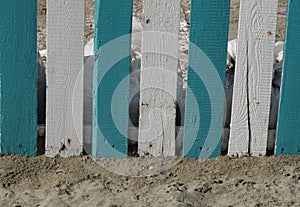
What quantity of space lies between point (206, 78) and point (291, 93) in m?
0.49

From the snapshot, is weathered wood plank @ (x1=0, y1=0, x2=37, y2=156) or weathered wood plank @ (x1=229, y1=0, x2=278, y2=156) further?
weathered wood plank @ (x1=229, y1=0, x2=278, y2=156)

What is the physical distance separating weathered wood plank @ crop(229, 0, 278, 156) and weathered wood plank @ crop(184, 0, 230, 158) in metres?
0.09

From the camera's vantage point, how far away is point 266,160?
11.5 ft

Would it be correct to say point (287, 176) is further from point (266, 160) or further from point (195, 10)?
point (195, 10)

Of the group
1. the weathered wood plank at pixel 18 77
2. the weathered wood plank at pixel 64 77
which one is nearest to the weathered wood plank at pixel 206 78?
the weathered wood plank at pixel 64 77

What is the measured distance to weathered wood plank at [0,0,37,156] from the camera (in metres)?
3.13

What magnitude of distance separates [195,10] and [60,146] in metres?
1.04

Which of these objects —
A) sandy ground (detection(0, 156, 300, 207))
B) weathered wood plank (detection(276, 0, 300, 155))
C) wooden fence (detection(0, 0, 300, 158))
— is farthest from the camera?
weathered wood plank (detection(276, 0, 300, 155))

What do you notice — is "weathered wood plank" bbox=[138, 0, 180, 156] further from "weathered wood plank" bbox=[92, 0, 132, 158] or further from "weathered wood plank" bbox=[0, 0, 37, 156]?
"weathered wood plank" bbox=[0, 0, 37, 156]

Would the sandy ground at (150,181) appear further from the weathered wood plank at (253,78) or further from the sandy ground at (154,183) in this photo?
the weathered wood plank at (253,78)

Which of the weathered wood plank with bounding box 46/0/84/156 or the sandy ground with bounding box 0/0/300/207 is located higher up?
the weathered wood plank with bounding box 46/0/84/156

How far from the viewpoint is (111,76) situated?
129 inches

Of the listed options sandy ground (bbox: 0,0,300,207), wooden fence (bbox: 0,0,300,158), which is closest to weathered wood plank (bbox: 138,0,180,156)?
wooden fence (bbox: 0,0,300,158)

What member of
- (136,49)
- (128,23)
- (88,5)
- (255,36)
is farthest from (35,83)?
(88,5)
